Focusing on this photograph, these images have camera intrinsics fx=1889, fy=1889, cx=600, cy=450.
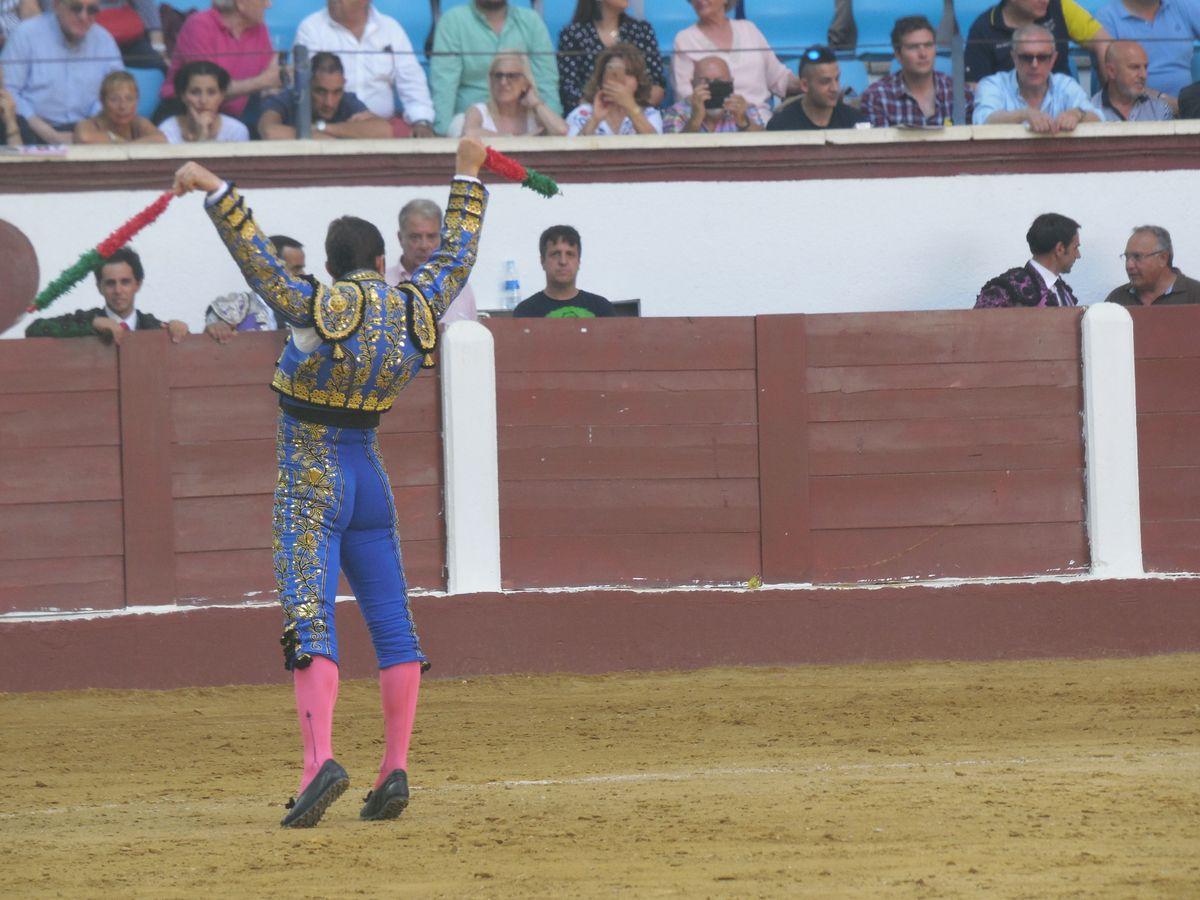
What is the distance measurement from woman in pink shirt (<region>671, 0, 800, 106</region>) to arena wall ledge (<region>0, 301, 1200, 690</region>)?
1.79 m

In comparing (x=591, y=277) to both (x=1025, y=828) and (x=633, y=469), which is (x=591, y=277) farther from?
(x=1025, y=828)

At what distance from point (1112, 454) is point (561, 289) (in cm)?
237

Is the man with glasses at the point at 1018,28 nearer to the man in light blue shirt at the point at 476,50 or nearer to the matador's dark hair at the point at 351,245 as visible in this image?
the man in light blue shirt at the point at 476,50

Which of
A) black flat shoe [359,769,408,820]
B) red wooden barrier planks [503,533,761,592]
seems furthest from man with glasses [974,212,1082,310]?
black flat shoe [359,769,408,820]

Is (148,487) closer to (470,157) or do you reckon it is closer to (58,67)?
(58,67)

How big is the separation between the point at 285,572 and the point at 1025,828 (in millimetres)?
1717

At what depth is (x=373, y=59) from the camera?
8.71 meters

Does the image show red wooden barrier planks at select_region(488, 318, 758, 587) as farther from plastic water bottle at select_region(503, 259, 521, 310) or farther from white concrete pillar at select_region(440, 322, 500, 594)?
plastic water bottle at select_region(503, 259, 521, 310)

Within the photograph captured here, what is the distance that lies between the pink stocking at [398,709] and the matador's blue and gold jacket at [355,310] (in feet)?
2.07

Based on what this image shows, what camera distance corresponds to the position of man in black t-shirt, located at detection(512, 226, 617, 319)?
773cm

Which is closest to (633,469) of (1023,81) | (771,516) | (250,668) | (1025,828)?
(771,516)

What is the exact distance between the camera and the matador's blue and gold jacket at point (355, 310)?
13.5 feet

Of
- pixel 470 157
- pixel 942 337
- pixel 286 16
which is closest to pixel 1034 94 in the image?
pixel 942 337

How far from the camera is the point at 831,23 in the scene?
31.5ft
